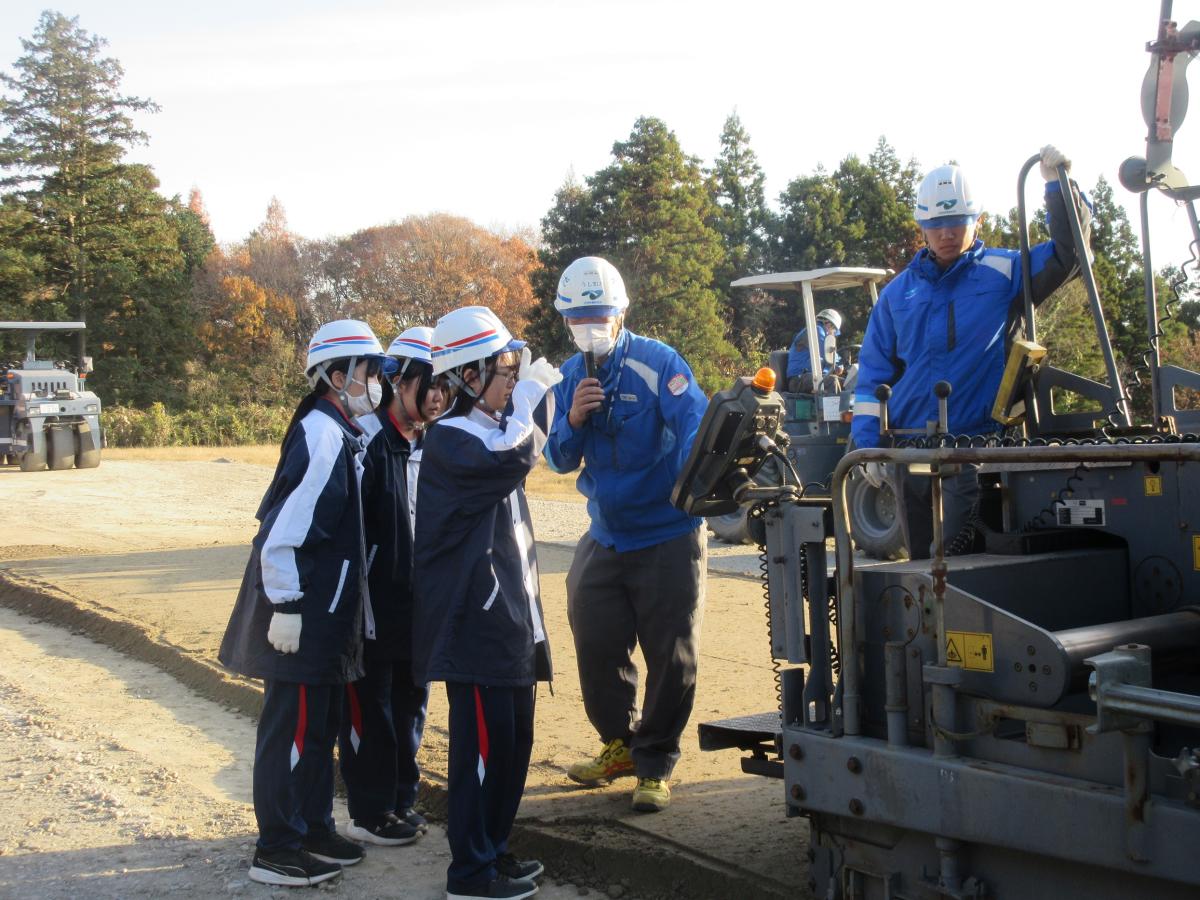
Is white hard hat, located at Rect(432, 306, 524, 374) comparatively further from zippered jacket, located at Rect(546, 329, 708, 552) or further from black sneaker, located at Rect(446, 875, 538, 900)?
black sneaker, located at Rect(446, 875, 538, 900)

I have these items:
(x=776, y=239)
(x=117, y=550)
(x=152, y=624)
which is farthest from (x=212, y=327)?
(x=152, y=624)

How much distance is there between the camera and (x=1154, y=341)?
12.4ft

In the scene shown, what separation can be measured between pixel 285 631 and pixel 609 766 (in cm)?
151

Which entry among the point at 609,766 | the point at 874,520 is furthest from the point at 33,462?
the point at 609,766

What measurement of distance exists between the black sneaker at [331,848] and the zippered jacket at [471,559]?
→ 842 millimetres

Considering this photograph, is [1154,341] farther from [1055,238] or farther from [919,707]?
[919,707]

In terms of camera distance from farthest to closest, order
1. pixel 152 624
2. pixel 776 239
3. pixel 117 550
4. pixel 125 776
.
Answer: pixel 776 239
pixel 117 550
pixel 152 624
pixel 125 776

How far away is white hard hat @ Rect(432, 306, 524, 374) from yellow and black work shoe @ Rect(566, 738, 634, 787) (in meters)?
1.74

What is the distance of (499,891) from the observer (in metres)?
4.13

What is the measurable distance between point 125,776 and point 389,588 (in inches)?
69.9

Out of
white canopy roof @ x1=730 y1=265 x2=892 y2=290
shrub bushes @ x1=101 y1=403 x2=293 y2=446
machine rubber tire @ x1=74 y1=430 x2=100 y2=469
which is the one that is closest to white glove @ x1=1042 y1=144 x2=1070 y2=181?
white canopy roof @ x1=730 y1=265 x2=892 y2=290

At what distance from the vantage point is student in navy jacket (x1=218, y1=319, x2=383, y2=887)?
171 inches

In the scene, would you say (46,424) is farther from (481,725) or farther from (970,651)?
(970,651)

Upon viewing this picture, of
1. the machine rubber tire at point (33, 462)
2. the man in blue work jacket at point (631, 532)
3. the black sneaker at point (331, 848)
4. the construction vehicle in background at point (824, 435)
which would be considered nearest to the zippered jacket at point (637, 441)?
the man in blue work jacket at point (631, 532)
